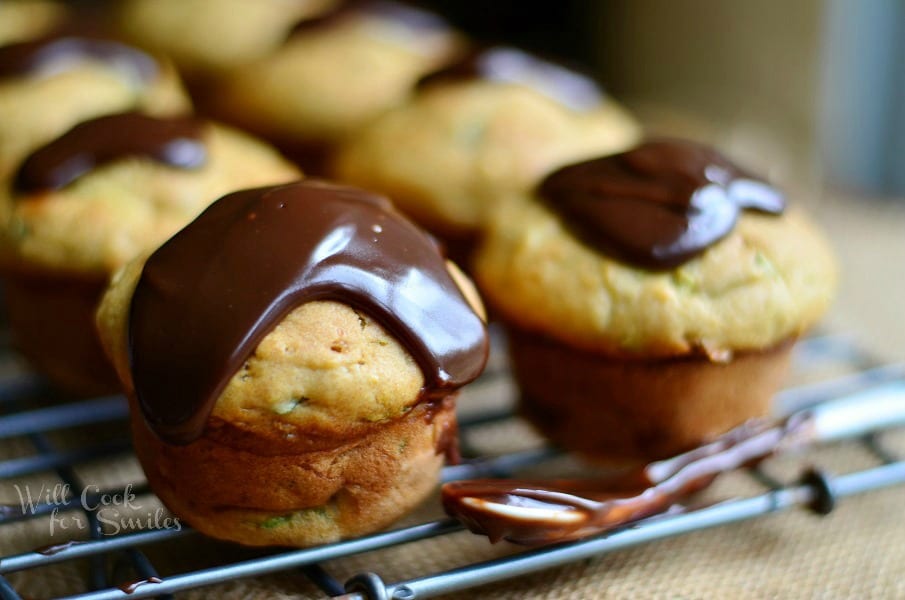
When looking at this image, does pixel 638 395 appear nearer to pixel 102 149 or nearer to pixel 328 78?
pixel 102 149

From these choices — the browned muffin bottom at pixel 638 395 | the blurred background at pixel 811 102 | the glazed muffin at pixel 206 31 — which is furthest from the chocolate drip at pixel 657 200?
the glazed muffin at pixel 206 31

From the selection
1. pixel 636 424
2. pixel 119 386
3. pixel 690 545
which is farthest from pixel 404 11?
pixel 690 545

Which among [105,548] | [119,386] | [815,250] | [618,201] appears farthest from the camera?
[119,386]

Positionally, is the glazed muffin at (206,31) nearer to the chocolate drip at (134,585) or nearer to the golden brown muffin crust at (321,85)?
the golden brown muffin crust at (321,85)

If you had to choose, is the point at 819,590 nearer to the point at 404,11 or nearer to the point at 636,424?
the point at 636,424

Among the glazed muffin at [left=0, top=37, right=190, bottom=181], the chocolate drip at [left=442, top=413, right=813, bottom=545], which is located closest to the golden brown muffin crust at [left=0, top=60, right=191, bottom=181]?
the glazed muffin at [left=0, top=37, right=190, bottom=181]

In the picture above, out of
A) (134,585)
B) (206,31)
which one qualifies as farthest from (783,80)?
(134,585)
